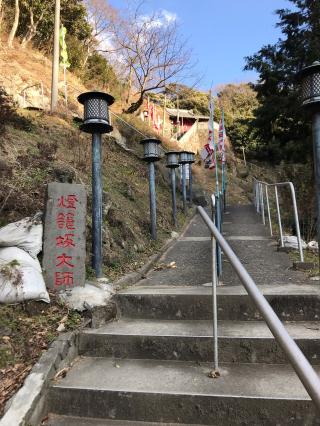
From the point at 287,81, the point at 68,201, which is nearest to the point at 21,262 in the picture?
the point at 68,201

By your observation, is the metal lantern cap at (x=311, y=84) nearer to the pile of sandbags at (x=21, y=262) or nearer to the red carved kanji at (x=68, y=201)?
the red carved kanji at (x=68, y=201)

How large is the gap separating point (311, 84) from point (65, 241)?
295cm

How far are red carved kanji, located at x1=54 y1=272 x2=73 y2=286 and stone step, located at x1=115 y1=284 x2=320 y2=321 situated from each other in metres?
0.50

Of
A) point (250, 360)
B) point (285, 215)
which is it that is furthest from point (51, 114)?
point (250, 360)

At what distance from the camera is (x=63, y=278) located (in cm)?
379

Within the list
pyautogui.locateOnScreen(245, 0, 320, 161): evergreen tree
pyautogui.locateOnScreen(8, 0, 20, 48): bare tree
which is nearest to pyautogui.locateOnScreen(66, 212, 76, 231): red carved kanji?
pyautogui.locateOnScreen(245, 0, 320, 161): evergreen tree

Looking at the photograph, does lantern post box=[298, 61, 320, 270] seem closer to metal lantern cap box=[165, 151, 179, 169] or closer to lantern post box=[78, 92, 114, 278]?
lantern post box=[78, 92, 114, 278]

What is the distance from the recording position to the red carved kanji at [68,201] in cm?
400

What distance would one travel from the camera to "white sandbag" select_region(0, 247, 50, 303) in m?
3.25

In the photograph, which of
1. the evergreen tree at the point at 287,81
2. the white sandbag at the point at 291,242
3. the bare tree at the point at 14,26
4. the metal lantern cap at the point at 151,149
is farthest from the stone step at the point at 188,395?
the bare tree at the point at 14,26

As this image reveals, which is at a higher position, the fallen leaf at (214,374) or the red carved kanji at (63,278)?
the red carved kanji at (63,278)

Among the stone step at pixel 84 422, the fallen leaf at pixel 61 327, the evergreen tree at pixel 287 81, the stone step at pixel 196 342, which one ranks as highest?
the evergreen tree at pixel 287 81

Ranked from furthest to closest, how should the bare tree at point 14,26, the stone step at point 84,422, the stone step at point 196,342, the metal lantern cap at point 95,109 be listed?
1. the bare tree at point 14,26
2. the metal lantern cap at point 95,109
3. the stone step at point 196,342
4. the stone step at point 84,422

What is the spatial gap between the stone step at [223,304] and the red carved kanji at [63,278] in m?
0.50
